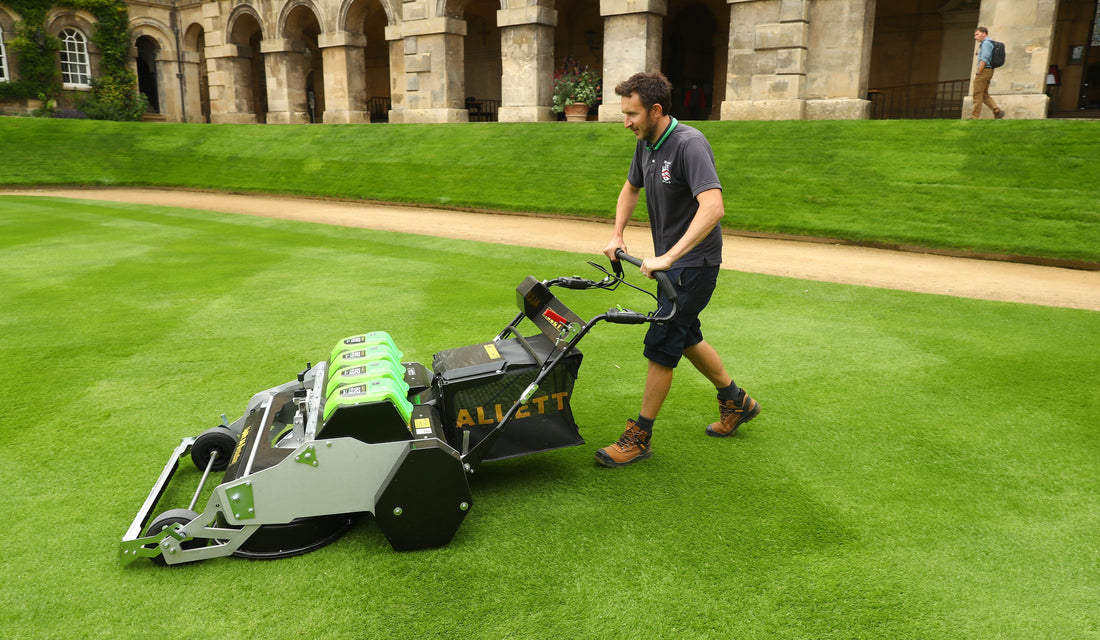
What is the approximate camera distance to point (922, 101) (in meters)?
23.3

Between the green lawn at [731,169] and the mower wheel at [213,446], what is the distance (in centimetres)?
1029

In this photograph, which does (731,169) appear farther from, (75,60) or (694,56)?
(75,60)

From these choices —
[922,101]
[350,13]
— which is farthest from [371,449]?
[350,13]

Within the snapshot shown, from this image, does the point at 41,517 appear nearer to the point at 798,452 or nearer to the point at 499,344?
the point at 499,344

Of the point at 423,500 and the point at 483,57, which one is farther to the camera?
the point at 483,57

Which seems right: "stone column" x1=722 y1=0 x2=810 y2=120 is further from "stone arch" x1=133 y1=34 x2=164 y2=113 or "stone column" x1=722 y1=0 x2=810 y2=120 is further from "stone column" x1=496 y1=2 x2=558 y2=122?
"stone arch" x1=133 y1=34 x2=164 y2=113

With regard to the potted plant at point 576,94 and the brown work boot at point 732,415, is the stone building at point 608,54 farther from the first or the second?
the brown work boot at point 732,415

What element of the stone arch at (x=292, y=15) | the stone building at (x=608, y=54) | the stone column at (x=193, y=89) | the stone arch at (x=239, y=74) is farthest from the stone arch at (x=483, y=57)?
the stone column at (x=193, y=89)

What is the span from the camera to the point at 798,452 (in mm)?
3984

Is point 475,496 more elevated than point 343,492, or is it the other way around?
point 343,492

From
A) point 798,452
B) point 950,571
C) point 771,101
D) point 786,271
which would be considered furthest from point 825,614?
point 771,101

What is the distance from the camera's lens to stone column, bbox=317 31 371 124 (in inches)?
1029

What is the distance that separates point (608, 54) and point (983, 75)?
9303mm

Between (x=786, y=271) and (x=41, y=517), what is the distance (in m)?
8.11
